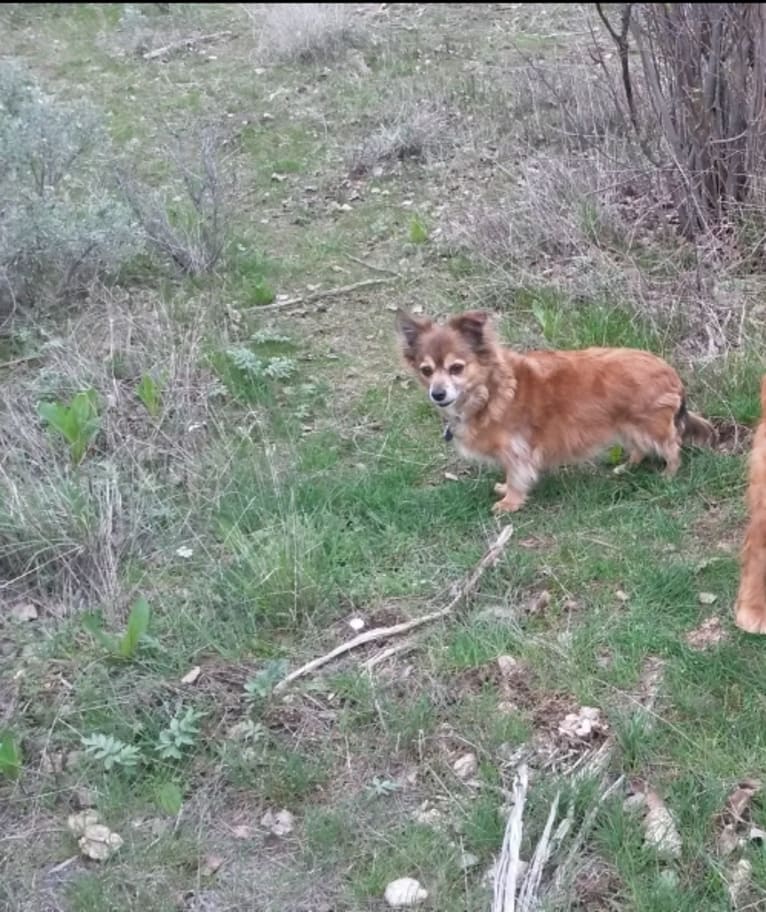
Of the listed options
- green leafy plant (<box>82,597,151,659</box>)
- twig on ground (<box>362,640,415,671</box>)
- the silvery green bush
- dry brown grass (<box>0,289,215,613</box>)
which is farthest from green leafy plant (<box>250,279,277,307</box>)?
twig on ground (<box>362,640,415,671</box>)

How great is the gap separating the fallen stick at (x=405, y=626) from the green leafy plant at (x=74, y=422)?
5.19ft

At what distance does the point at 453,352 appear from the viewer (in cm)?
471

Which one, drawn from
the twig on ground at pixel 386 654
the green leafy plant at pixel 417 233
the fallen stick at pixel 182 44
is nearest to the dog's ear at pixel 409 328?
the twig on ground at pixel 386 654

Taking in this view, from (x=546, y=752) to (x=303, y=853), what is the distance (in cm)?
79

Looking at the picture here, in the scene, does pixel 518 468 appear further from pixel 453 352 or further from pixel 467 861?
pixel 467 861

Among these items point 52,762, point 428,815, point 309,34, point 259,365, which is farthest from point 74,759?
point 309,34

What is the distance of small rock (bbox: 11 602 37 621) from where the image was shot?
4129 mm

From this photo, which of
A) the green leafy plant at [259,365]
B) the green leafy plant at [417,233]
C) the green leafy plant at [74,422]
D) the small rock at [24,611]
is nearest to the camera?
the small rock at [24,611]

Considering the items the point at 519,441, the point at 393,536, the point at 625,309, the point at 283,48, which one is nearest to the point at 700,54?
the point at 625,309

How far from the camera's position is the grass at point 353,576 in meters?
3.14

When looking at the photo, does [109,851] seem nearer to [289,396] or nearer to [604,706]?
[604,706]

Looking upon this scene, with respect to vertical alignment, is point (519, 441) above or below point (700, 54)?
below

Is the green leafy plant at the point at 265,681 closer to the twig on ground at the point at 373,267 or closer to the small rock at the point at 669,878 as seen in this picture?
the small rock at the point at 669,878

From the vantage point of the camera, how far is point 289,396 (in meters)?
5.70
